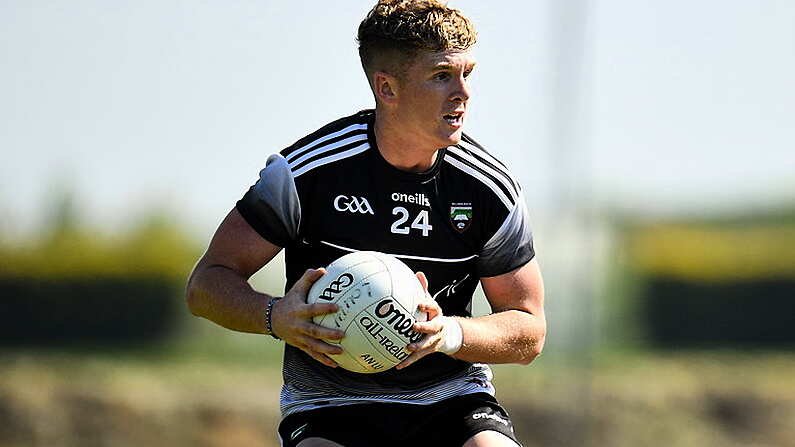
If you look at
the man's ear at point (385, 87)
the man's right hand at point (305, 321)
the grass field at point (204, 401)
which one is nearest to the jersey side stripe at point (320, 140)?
the man's ear at point (385, 87)

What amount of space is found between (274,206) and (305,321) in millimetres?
696

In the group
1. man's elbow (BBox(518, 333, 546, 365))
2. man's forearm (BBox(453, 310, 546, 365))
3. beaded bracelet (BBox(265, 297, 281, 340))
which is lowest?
man's elbow (BBox(518, 333, 546, 365))

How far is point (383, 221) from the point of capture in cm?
502

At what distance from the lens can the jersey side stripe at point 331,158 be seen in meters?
4.96

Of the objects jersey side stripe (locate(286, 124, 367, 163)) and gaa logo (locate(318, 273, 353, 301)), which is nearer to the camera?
gaa logo (locate(318, 273, 353, 301))

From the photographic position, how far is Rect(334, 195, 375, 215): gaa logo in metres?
4.99

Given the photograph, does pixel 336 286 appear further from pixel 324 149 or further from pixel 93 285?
pixel 93 285

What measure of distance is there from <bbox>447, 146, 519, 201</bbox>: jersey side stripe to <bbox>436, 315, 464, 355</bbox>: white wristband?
71 cm

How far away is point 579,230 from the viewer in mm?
13453

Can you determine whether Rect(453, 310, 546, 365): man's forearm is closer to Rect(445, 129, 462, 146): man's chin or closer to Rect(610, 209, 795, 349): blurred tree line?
Rect(445, 129, 462, 146): man's chin

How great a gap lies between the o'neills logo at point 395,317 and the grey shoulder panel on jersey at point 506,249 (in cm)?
78

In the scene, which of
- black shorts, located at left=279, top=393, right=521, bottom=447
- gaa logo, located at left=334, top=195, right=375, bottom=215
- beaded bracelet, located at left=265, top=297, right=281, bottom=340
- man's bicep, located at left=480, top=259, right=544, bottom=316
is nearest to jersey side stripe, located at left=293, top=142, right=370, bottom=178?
gaa logo, located at left=334, top=195, right=375, bottom=215

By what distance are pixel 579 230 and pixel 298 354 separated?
8663 mm

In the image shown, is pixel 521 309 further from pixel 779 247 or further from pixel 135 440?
pixel 779 247
